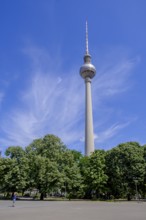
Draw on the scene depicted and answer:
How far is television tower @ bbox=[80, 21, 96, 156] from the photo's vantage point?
107m

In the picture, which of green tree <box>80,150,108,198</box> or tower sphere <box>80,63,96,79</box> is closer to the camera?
green tree <box>80,150,108,198</box>

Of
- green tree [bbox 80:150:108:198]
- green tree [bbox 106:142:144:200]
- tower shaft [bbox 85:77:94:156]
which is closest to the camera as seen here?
green tree [bbox 106:142:144:200]

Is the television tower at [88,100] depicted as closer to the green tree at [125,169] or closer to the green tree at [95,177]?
the green tree at [95,177]

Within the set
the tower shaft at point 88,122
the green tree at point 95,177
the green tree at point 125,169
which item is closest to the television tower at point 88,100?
the tower shaft at point 88,122

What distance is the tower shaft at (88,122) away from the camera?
106875 mm

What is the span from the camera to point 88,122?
4355 inches

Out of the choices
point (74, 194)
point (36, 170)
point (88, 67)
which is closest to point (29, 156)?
point (36, 170)

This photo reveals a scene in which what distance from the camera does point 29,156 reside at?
5962cm

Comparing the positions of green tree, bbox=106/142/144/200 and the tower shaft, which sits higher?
the tower shaft
